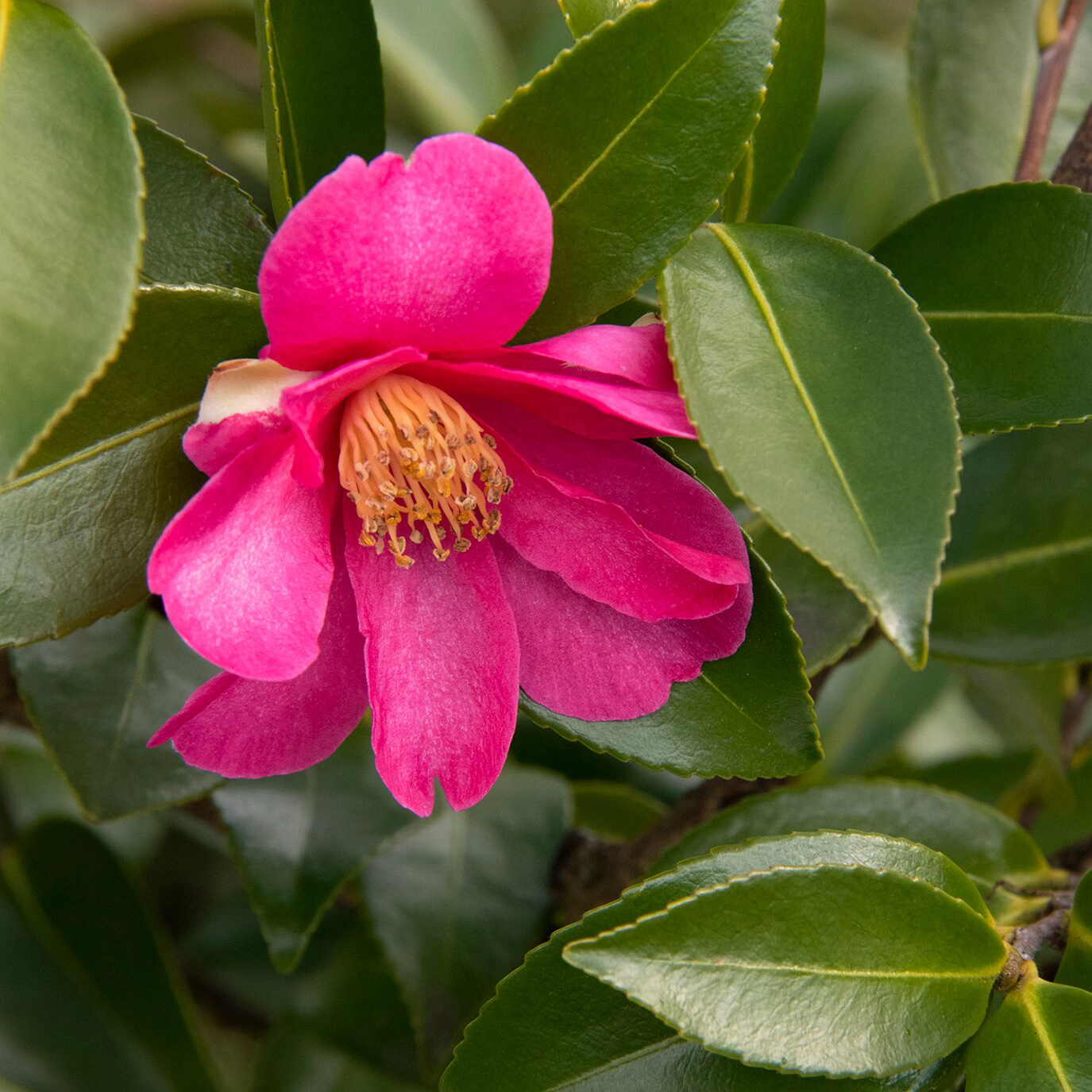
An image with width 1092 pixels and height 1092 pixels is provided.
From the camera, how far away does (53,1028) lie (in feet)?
4.05

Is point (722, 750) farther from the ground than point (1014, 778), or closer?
farther from the ground

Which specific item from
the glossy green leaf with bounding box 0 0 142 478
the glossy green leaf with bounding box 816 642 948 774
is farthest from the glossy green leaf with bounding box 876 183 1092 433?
the glossy green leaf with bounding box 816 642 948 774

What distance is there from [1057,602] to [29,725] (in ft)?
2.74

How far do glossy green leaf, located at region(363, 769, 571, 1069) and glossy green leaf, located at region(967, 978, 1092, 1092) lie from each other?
50 centimetres

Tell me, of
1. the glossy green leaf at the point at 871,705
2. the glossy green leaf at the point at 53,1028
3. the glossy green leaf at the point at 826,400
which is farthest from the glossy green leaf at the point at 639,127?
the glossy green leaf at the point at 53,1028

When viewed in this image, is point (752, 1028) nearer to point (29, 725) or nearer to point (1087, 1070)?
point (1087, 1070)

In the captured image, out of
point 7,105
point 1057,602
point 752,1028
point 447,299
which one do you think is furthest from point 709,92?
point 1057,602

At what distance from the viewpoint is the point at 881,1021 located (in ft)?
1.94

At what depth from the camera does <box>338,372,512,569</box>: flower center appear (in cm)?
61

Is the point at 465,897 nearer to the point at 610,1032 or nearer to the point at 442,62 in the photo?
the point at 610,1032

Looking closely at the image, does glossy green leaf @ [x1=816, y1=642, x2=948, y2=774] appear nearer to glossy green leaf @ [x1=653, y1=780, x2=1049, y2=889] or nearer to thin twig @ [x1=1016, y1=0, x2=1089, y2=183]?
glossy green leaf @ [x1=653, y1=780, x2=1049, y2=889]

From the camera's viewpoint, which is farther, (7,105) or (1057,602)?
(1057,602)

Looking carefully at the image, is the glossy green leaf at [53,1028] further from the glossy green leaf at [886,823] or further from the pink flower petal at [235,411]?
the pink flower petal at [235,411]

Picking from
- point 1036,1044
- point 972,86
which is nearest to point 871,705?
point 972,86
